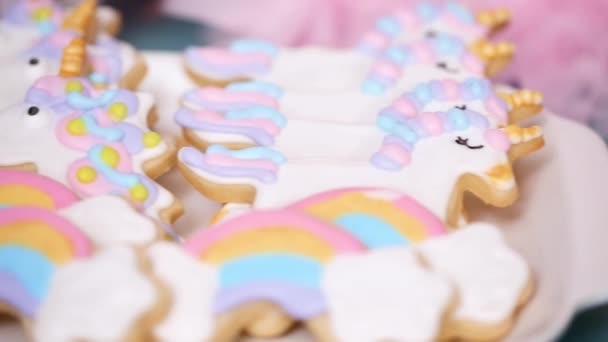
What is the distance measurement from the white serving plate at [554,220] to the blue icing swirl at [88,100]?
0.11m

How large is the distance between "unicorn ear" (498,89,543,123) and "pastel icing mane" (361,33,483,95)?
78 mm

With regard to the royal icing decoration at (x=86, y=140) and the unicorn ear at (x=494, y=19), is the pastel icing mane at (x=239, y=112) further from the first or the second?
the unicorn ear at (x=494, y=19)

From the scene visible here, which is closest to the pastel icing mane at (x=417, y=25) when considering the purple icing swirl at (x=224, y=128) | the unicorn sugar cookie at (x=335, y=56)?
the unicorn sugar cookie at (x=335, y=56)

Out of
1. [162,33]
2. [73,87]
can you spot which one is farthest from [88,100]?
[162,33]

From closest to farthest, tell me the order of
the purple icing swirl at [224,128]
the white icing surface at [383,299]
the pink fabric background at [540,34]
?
1. the white icing surface at [383,299]
2. the purple icing swirl at [224,128]
3. the pink fabric background at [540,34]

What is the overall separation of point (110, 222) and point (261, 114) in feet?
0.74

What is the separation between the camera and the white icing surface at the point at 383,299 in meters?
0.59

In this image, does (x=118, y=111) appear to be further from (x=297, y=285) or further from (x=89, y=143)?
(x=297, y=285)

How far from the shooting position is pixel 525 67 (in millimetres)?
1158

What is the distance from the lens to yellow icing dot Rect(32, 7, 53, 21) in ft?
3.26

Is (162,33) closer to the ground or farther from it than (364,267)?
closer to the ground

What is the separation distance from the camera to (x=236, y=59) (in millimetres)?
961

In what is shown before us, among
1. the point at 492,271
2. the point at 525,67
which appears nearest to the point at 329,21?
the point at 525,67

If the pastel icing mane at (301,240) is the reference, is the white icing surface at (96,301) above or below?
below
